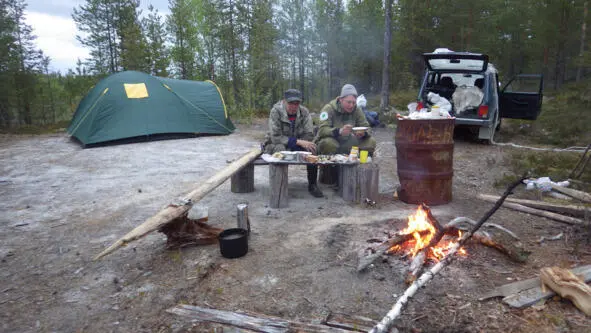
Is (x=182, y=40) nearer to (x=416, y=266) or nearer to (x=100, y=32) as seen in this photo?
(x=100, y=32)

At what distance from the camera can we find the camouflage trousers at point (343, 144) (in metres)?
5.36

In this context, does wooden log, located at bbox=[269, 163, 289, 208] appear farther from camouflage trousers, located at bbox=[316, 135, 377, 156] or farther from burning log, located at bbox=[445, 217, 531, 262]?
burning log, located at bbox=[445, 217, 531, 262]

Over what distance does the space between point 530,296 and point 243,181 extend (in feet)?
12.8

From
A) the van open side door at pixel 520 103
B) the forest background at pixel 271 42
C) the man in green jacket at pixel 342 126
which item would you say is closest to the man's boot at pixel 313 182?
the man in green jacket at pixel 342 126

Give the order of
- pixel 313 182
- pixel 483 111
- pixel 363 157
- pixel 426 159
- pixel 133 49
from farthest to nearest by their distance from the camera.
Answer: pixel 133 49 → pixel 483 111 → pixel 313 182 → pixel 363 157 → pixel 426 159

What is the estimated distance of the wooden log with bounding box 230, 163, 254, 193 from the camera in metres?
5.44

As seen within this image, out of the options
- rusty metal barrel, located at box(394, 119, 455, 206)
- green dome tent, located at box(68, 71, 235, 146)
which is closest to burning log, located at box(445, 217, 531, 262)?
rusty metal barrel, located at box(394, 119, 455, 206)

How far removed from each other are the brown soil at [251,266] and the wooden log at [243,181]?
0.45 feet

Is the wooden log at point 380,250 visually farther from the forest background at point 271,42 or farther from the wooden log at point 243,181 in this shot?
the forest background at point 271,42

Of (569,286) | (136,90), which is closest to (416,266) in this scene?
(569,286)

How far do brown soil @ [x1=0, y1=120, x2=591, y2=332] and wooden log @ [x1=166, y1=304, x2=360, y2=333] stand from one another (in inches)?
3.1

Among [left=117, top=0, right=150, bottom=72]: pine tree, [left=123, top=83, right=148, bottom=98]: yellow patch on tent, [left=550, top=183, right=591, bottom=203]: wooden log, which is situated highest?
[left=117, top=0, right=150, bottom=72]: pine tree

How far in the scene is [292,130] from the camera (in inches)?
217

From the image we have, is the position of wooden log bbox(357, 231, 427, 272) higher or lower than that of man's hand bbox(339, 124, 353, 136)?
lower
